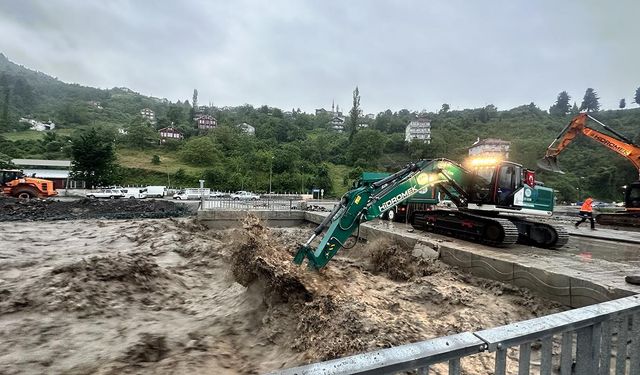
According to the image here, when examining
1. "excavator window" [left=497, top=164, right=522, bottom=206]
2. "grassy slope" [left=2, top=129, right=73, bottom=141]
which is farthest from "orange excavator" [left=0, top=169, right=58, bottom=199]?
"grassy slope" [left=2, top=129, right=73, bottom=141]

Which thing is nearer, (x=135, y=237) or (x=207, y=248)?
(x=207, y=248)

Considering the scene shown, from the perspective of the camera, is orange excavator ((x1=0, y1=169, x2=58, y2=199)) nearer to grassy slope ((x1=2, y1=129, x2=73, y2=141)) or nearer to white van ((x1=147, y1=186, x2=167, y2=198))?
white van ((x1=147, y1=186, x2=167, y2=198))

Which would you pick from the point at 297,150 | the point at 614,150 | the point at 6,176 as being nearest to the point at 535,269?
the point at 614,150

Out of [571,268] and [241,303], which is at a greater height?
[571,268]

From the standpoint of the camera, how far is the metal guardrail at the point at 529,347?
50.4 inches

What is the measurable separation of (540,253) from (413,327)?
18.1 ft

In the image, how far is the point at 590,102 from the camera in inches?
5054

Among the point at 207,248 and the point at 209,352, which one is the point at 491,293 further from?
the point at 207,248

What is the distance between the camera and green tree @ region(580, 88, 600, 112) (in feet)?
420

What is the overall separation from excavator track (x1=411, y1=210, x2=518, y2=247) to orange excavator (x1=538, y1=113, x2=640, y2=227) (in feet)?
25.3

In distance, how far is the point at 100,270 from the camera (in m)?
7.57

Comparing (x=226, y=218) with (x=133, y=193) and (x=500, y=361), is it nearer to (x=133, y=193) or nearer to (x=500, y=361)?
(x=500, y=361)

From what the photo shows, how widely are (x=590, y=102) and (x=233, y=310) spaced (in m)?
159

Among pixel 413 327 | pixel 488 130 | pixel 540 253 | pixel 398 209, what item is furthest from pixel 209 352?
pixel 488 130
